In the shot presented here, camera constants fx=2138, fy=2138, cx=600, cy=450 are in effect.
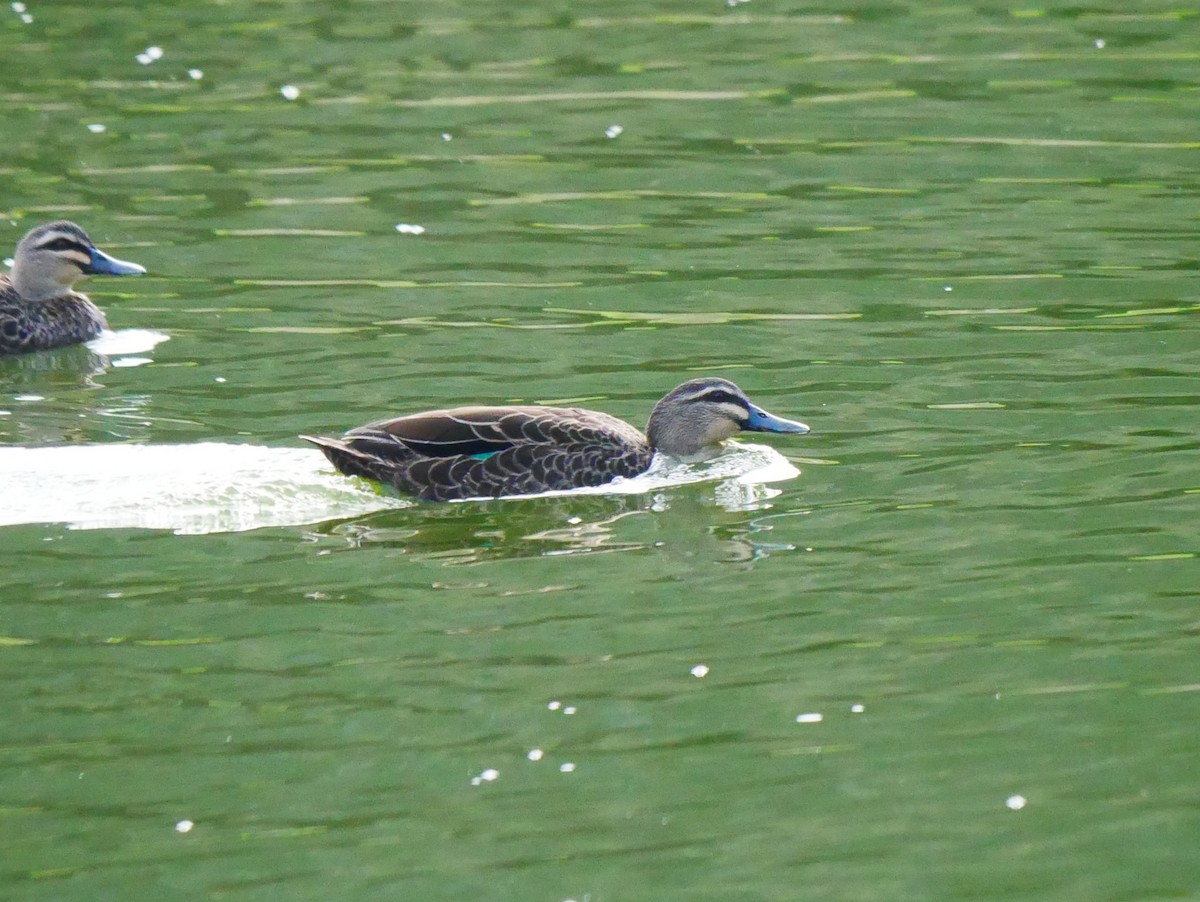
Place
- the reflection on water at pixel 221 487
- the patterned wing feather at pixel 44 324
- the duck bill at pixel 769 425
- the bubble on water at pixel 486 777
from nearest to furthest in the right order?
the bubble on water at pixel 486 777
the reflection on water at pixel 221 487
the duck bill at pixel 769 425
the patterned wing feather at pixel 44 324

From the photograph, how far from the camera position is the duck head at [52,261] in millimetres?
17094

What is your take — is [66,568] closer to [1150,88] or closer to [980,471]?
[980,471]

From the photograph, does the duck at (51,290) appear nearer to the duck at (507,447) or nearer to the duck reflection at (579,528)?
the duck at (507,447)

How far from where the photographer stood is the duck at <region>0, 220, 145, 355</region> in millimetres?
16781

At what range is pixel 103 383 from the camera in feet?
50.8

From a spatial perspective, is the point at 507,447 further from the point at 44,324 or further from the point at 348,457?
the point at 44,324

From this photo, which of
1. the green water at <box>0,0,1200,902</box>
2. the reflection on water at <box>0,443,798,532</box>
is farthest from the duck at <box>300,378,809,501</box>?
the green water at <box>0,0,1200,902</box>

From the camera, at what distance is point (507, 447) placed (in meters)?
12.6

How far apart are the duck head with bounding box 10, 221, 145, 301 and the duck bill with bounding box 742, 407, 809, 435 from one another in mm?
6675

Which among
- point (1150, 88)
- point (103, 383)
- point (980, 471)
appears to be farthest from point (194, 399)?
point (1150, 88)

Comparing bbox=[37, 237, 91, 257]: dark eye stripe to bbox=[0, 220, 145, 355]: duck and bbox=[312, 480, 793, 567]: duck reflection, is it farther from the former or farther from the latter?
bbox=[312, 480, 793, 567]: duck reflection

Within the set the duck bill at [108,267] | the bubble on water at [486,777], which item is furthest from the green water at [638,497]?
the duck bill at [108,267]

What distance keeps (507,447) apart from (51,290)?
613cm

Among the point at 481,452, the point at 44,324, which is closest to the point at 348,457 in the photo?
the point at 481,452
